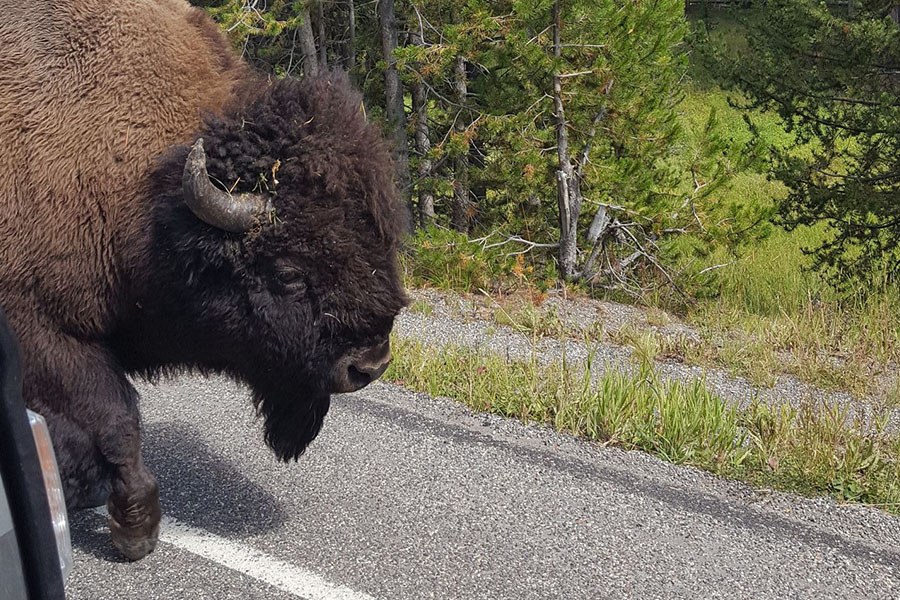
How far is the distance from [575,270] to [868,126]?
322 cm

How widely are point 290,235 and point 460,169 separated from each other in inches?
277

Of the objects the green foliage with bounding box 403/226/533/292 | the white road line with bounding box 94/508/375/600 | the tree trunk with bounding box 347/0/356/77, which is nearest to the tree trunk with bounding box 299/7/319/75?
the tree trunk with bounding box 347/0/356/77

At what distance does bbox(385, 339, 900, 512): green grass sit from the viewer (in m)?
4.30

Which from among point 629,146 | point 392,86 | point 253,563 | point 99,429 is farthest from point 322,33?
point 253,563

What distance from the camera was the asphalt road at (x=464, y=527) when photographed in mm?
3436

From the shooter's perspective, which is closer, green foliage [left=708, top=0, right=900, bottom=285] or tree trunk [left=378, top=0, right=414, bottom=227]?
green foliage [left=708, top=0, right=900, bottom=285]

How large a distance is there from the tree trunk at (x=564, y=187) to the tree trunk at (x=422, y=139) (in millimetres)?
1576

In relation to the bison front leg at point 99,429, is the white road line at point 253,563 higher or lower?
lower

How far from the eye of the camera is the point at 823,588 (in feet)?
11.1

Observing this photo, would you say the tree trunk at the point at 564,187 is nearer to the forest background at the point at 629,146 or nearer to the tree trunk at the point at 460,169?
the forest background at the point at 629,146

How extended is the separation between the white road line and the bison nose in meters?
0.72

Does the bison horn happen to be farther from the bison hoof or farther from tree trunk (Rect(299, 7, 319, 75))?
tree trunk (Rect(299, 7, 319, 75))

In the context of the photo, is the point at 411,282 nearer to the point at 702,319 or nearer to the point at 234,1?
the point at 702,319

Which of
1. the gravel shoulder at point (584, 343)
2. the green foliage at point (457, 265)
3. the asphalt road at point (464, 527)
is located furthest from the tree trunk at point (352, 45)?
the asphalt road at point (464, 527)
